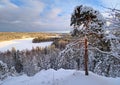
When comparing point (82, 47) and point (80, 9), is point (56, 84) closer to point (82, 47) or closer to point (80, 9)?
point (82, 47)

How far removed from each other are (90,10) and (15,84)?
8.47m

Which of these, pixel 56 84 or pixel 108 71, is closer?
pixel 56 84

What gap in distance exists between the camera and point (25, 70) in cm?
5697

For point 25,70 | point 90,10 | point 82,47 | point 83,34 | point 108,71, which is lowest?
point 25,70

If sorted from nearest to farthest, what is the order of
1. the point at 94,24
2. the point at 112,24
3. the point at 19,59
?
the point at 112,24
the point at 94,24
the point at 19,59

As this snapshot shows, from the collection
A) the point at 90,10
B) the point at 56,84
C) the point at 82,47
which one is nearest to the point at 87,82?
the point at 56,84

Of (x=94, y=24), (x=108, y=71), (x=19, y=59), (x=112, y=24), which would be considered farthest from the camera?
(x=19, y=59)

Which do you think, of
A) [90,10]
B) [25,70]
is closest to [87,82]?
[90,10]

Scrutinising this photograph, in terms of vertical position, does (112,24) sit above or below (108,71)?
above

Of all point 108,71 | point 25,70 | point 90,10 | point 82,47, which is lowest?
point 25,70

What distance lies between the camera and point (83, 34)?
15.5m

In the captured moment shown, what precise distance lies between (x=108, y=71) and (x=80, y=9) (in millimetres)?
14331

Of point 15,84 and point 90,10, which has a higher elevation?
point 90,10

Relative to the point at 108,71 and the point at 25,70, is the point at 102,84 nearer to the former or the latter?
the point at 108,71
